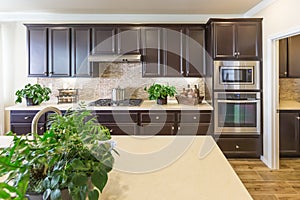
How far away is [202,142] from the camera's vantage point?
6.77 ft

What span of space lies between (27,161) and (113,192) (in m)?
0.43

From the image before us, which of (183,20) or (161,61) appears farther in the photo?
(183,20)

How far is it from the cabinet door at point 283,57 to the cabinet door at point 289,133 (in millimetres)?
814

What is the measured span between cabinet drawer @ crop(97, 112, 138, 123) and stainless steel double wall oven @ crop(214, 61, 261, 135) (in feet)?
4.35

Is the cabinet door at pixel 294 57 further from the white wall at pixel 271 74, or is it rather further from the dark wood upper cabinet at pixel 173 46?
the dark wood upper cabinet at pixel 173 46

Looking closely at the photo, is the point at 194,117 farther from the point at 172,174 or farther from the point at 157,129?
the point at 172,174

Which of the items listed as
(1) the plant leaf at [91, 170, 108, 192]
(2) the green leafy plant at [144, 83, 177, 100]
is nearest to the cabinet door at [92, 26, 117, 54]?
(2) the green leafy plant at [144, 83, 177, 100]

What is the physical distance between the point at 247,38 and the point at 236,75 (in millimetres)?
623

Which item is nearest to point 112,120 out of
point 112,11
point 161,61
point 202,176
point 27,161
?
point 161,61

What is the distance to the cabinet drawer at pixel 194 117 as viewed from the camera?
4117mm

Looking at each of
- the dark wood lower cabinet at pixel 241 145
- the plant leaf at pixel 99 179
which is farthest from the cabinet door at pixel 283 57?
Result: the plant leaf at pixel 99 179

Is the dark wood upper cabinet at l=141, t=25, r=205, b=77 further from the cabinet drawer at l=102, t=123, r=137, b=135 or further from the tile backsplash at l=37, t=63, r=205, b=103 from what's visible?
the cabinet drawer at l=102, t=123, r=137, b=135

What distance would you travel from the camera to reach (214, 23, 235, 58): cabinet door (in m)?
4.23

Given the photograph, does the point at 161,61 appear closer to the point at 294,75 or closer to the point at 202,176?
the point at 294,75
